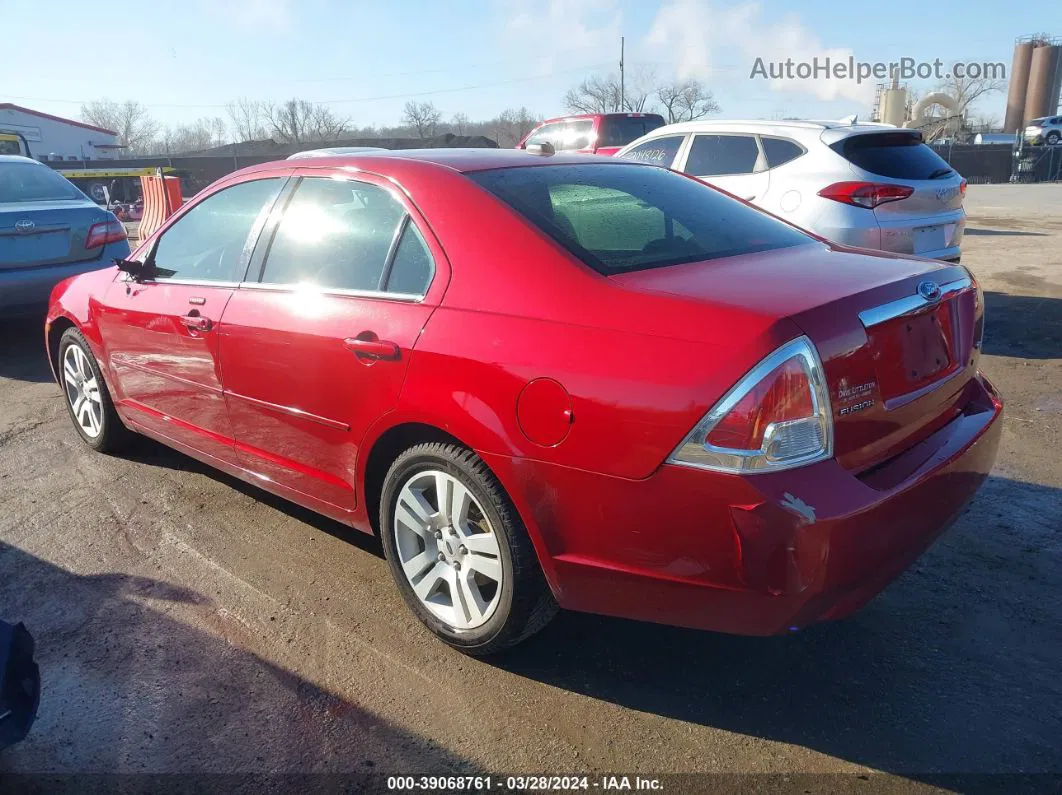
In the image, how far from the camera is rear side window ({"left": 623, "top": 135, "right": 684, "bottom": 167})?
26.2ft

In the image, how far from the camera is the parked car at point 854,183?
6367 millimetres

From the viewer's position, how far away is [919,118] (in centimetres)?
5700

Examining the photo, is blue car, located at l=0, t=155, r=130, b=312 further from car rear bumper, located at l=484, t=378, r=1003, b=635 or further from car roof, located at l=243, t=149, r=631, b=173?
car rear bumper, located at l=484, t=378, r=1003, b=635

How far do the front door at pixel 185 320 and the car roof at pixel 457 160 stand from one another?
0.30m

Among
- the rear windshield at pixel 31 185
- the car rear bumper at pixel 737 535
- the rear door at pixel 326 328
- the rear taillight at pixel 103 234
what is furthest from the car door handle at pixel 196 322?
the rear windshield at pixel 31 185

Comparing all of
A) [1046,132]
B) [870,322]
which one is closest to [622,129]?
[870,322]

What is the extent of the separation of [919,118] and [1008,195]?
123 ft

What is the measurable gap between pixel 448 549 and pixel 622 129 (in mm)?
13460

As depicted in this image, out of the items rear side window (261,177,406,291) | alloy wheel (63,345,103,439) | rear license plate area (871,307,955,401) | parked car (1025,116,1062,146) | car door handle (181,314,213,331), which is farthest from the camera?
parked car (1025,116,1062,146)

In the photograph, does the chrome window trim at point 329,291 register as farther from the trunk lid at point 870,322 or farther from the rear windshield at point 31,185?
the rear windshield at point 31,185

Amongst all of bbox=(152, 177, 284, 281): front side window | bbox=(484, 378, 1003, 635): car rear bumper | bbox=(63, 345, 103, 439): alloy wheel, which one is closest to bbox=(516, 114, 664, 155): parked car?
bbox=(63, 345, 103, 439): alloy wheel

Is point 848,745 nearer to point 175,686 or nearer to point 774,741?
point 774,741

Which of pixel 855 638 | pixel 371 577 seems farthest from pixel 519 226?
pixel 855 638

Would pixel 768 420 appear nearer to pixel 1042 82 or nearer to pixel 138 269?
pixel 138 269
